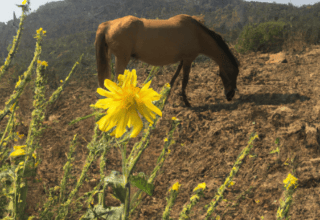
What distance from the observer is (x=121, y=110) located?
1.63ft

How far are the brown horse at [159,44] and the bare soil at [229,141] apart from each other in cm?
58

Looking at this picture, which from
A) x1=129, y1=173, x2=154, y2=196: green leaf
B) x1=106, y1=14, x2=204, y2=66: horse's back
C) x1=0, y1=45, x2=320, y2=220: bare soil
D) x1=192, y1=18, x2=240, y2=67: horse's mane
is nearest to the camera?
x1=129, y1=173, x2=154, y2=196: green leaf

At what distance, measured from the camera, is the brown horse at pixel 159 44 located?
9.02 ft

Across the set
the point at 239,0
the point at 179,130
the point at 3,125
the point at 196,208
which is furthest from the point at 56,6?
the point at 196,208

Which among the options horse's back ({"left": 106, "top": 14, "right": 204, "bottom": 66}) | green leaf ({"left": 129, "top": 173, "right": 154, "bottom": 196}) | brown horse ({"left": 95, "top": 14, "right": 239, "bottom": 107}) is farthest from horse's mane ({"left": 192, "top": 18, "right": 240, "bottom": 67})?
green leaf ({"left": 129, "top": 173, "right": 154, "bottom": 196})

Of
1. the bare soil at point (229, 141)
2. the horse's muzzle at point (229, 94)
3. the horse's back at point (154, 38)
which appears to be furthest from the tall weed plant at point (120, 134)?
the horse's muzzle at point (229, 94)

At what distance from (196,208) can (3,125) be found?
10.1ft

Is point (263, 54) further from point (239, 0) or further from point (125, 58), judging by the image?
point (239, 0)

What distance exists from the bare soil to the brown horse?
580 mm

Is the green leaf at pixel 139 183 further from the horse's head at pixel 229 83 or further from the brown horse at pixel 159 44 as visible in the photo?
the horse's head at pixel 229 83

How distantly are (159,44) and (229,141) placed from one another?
1709mm

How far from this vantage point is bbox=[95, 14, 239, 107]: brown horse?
2748 mm

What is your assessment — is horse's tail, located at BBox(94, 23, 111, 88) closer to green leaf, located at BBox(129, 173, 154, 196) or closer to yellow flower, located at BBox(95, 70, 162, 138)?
green leaf, located at BBox(129, 173, 154, 196)

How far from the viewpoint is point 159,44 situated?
9.75ft
